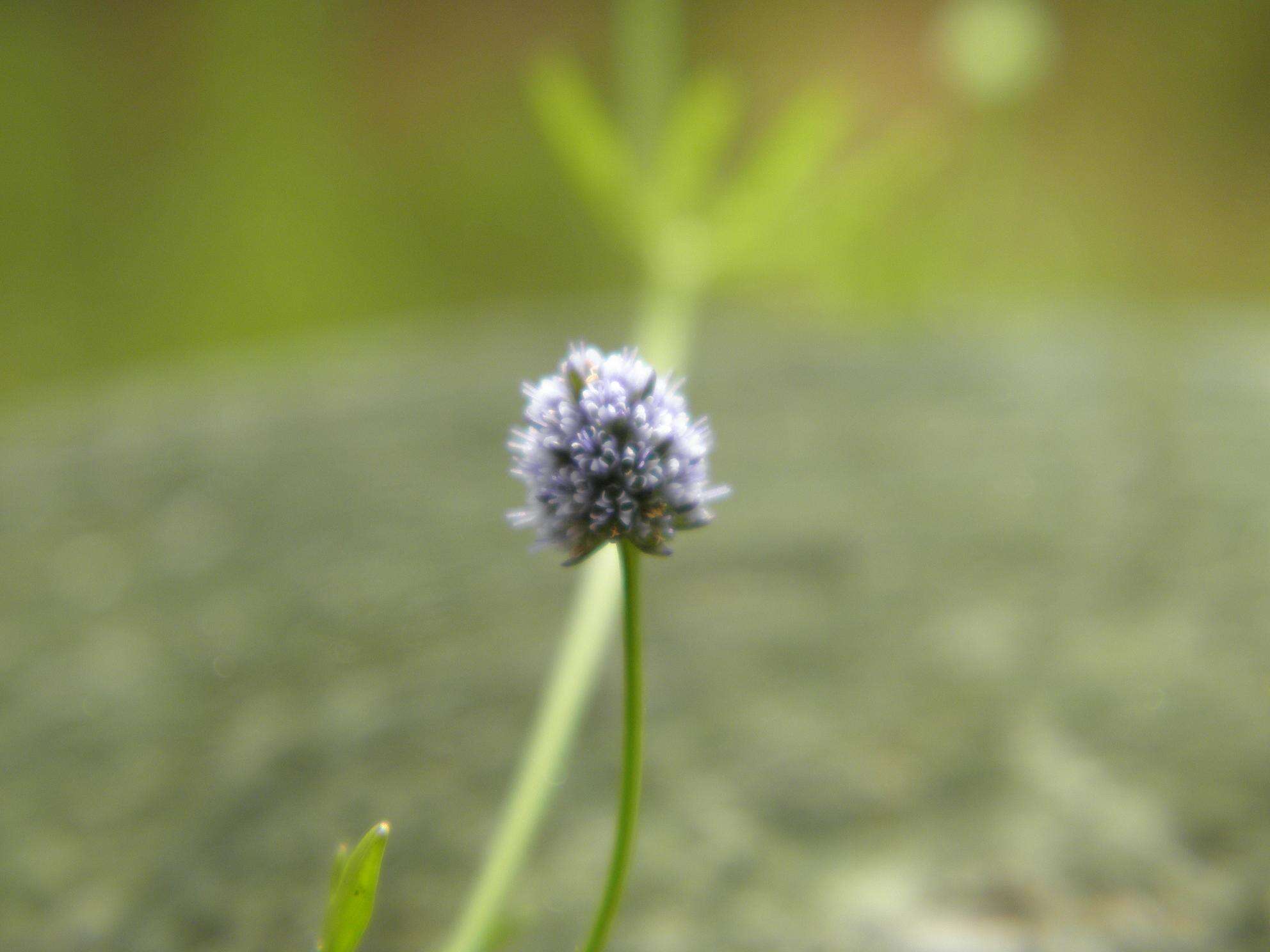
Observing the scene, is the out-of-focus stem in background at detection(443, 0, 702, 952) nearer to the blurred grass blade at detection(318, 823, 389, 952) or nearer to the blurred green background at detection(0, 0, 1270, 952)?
the blurred green background at detection(0, 0, 1270, 952)

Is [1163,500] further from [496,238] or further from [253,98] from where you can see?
[253,98]

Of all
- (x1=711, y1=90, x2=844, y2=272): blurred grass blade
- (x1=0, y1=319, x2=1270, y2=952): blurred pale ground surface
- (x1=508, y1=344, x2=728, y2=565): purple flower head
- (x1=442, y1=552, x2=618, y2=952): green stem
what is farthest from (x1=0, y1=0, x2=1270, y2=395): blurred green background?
(x1=508, y1=344, x2=728, y2=565): purple flower head

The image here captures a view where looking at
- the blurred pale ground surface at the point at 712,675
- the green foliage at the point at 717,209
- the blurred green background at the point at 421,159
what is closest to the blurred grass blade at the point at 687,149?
the green foliage at the point at 717,209

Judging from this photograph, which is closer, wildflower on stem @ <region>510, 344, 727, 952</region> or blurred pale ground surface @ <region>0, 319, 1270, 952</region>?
wildflower on stem @ <region>510, 344, 727, 952</region>

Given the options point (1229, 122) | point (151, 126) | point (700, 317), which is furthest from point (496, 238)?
point (1229, 122)

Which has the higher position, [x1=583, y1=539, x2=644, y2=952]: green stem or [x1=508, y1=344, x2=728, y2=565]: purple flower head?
[x1=508, y1=344, x2=728, y2=565]: purple flower head

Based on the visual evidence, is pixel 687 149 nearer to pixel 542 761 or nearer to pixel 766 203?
pixel 766 203
